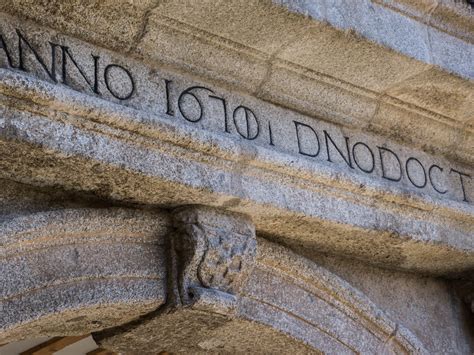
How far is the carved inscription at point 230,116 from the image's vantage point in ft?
9.04

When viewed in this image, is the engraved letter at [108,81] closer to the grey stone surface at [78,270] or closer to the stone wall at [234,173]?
the stone wall at [234,173]

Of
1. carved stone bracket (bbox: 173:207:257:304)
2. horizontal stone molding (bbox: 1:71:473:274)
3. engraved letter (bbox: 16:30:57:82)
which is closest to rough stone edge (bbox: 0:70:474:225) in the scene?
horizontal stone molding (bbox: 1:71:473:274)

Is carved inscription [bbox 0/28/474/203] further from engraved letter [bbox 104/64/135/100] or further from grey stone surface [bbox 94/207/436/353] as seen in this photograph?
grey stone surface [bbox 94/207/436/353]

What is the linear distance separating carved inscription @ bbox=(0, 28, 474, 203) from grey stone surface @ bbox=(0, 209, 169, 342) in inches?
14.2

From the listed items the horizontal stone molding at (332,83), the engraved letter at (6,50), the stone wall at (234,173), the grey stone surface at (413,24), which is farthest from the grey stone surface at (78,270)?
the grey stone surface at (413,24)

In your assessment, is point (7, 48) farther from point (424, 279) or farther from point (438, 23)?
point (424, 279)

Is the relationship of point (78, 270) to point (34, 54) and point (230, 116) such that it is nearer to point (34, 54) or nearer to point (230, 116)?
point (34, 54)

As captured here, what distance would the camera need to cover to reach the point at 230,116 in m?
3.17

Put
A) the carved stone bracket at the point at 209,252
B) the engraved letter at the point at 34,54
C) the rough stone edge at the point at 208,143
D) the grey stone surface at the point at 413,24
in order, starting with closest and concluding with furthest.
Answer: the rough stone edge at the point at 208,143 < the engraved letter at the point at 34,54 < the carved stone bracket at the point at 209,252 < the grey stone surface at the point at 413,24

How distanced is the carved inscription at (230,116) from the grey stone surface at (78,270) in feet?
1.19

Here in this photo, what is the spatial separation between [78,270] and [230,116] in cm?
73

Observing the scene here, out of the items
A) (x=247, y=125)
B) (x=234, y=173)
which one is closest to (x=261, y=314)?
(x=234, y=173)

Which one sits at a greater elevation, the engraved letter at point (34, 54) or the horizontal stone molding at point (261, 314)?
the engraved letter at point (34, 54)

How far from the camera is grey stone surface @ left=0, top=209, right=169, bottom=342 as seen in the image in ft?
8.74
